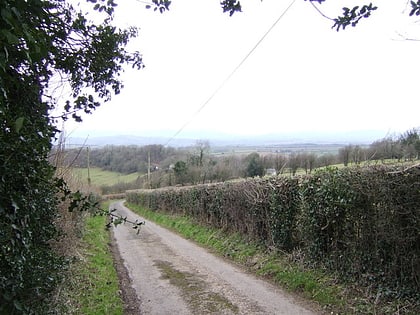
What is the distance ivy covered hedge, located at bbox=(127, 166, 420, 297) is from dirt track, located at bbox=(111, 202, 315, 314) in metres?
1.34

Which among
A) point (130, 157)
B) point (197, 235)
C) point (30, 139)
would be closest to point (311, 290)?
point (30, 139)

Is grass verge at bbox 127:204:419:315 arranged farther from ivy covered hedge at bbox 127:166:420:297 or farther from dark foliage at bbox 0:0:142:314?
dark foliage at bbox 0:0:142:314

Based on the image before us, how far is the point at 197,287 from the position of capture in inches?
294

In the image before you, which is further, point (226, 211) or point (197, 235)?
point (197, 235)

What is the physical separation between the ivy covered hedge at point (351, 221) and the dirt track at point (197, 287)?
1.34 meters

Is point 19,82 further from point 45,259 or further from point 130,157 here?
point 130,157

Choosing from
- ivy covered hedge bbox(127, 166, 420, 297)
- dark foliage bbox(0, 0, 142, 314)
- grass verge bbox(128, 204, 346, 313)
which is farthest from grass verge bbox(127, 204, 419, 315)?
dark foliage bbox(0, 0, 142, 314)

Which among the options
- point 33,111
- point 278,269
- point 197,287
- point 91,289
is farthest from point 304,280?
point 33,111

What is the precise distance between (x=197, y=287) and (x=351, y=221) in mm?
3481

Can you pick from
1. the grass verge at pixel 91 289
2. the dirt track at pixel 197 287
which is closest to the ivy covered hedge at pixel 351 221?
the dirt track at pixel 197 287

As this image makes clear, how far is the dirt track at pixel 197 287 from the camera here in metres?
6.13

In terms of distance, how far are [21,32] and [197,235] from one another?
13780mm

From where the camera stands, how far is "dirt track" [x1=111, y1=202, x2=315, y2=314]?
6129 mm

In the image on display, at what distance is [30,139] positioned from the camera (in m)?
2.76
